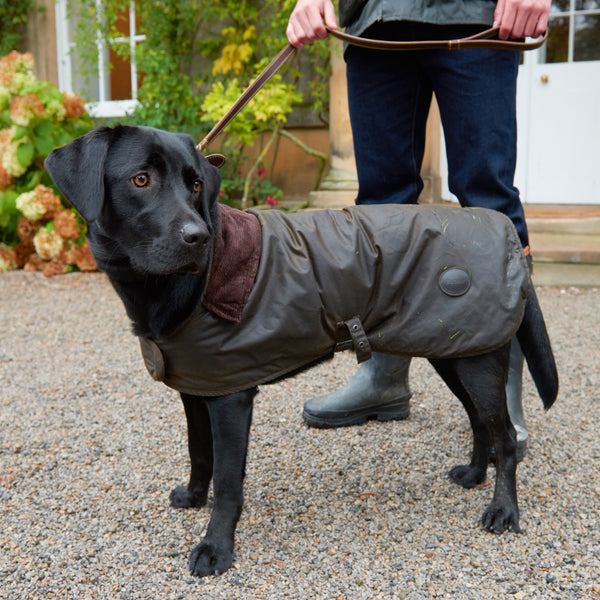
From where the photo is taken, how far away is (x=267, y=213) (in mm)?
2037

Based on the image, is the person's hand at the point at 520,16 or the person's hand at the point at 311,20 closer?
the person's hand at the point at 520,16

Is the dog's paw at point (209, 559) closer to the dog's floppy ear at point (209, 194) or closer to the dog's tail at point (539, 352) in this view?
the dog's floppy ear at point (209, 194)

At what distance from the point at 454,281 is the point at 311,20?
39.4 inches

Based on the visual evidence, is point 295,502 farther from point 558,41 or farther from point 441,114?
point 558,41

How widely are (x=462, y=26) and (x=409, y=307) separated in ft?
3.24

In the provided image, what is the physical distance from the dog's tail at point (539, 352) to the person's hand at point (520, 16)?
2.70 feet

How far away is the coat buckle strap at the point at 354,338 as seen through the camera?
1.94 meters

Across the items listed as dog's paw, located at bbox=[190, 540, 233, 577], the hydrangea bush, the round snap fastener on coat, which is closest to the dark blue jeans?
the round snap fastener on coat

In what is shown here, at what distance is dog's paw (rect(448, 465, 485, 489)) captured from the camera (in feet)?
7.60

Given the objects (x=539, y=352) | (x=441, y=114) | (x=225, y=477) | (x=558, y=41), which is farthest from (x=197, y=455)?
(x=558, y=41)

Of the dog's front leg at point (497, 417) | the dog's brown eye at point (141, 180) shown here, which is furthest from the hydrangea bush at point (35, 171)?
the dog's front leg at point (497, 417)

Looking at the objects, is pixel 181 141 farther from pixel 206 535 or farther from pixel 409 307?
pixel 206 535

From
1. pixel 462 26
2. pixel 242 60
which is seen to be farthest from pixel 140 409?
pixel 242 60

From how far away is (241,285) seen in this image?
1818 millimetres
